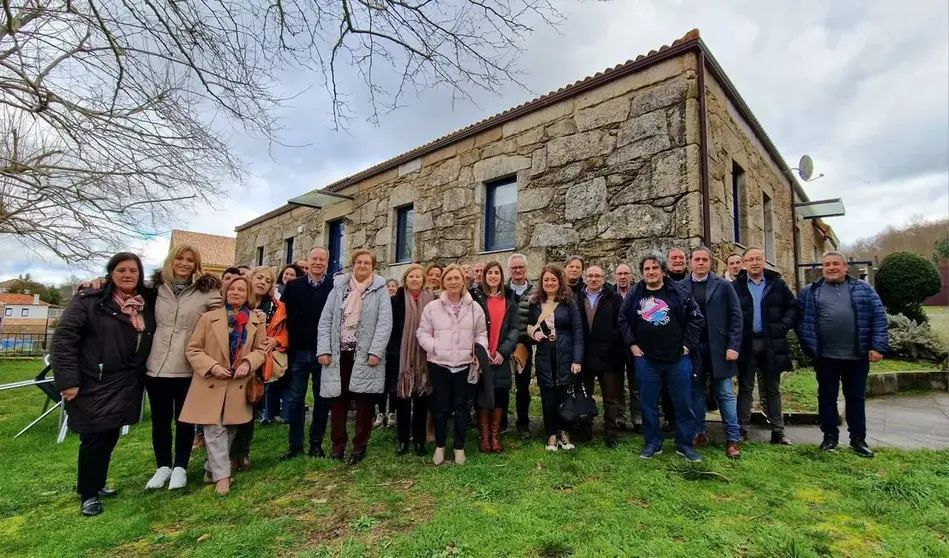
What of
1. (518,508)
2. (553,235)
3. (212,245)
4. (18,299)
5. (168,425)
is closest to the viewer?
(518,508)

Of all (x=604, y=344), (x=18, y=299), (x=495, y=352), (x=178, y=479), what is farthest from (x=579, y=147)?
(x=18, y=299)

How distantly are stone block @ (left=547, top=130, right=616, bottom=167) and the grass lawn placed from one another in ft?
12.9

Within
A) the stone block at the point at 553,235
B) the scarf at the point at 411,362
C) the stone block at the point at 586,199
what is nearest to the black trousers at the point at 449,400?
the scarf at the point at 411,362

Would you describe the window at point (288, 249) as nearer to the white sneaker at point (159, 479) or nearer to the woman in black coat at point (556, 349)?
the white sneaker at point (159, 479)

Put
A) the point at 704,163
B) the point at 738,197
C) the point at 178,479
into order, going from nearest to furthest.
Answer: the point at 178,479
the point at 704,163
the point at 738,197

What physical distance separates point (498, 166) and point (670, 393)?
4.64 m

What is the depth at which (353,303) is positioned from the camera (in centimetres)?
357

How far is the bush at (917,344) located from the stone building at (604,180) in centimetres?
192

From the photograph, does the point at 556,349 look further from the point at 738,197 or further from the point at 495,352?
the point at 738,197

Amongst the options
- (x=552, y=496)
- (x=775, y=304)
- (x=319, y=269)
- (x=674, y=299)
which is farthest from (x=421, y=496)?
(x=775, y=304)

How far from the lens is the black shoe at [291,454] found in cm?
357

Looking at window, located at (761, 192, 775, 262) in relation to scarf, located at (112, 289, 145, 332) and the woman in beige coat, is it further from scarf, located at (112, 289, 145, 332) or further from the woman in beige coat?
scarf, located at (112, 289, 145, 332)

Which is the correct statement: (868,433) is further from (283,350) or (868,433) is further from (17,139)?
(17,139)

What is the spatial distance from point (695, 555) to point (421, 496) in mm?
1581
